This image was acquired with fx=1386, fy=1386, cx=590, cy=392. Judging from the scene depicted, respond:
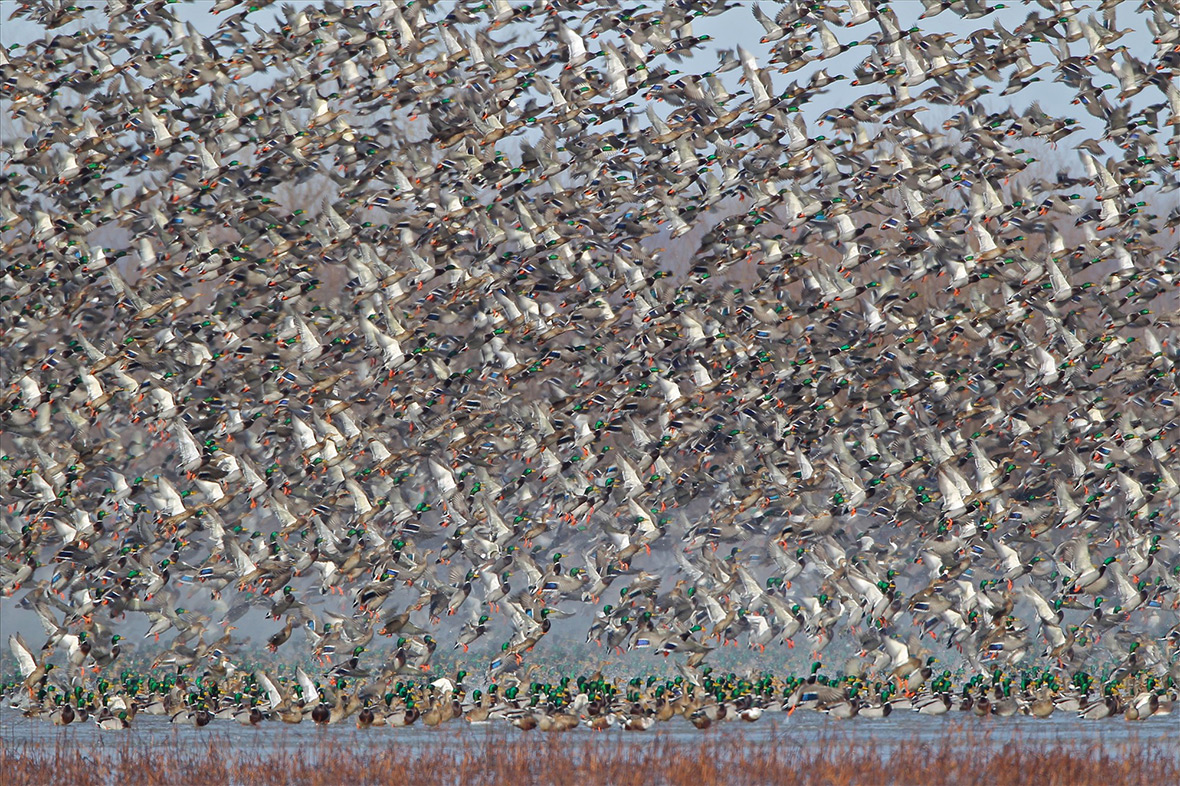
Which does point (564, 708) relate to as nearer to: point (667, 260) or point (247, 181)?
point (247, 181)

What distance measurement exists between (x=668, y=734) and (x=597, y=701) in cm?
241

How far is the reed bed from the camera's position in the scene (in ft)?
43.8

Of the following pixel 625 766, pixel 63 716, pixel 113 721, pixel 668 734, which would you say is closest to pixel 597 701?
pixel 668 734

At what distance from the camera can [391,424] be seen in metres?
21.7

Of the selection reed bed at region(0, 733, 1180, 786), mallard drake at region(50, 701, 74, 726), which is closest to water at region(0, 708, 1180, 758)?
mallard drake at region(50, 701, 74, 726)

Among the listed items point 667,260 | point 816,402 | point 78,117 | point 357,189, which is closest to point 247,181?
point 357,189

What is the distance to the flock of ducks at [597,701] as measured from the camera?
18.2 m

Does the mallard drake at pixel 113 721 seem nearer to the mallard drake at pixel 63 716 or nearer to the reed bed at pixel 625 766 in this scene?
the mallard drake at pixel 63 716

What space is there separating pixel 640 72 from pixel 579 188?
6.69ft

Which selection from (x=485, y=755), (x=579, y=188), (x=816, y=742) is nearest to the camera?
(x=485, y=755)

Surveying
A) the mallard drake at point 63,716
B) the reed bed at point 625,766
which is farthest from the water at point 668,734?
the reed bed at point 625,766

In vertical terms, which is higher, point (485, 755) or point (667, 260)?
point (667, 260)

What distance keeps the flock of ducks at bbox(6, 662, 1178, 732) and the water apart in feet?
0.55

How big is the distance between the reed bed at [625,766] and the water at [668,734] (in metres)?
→ 0.70
